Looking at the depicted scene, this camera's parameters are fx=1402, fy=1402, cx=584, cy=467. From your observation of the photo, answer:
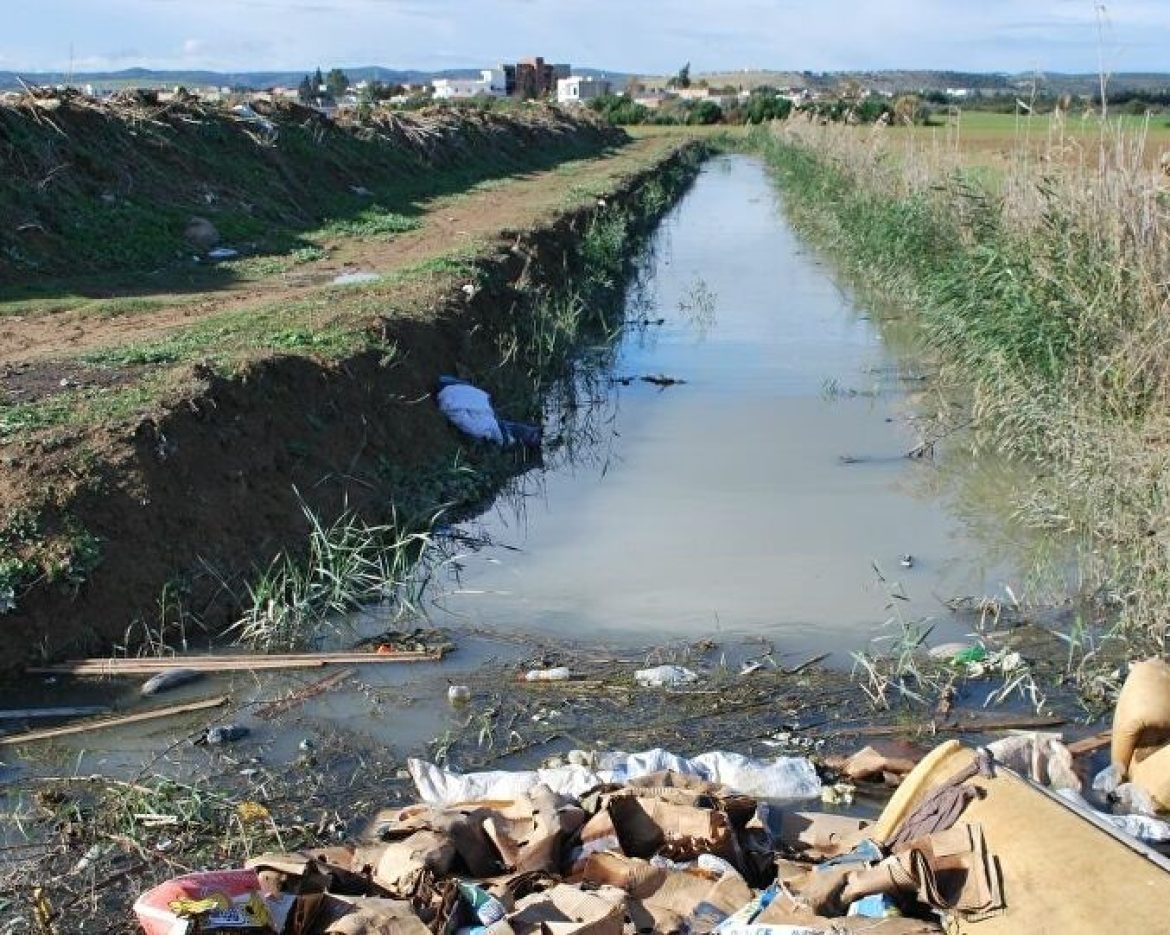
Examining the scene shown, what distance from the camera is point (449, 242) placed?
1509cm

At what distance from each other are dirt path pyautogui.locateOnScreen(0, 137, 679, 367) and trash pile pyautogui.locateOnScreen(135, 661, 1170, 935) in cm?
550

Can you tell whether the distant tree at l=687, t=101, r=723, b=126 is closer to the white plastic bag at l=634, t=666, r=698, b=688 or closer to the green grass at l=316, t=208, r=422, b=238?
the green grass at l=316, t=208, r=422, b=238

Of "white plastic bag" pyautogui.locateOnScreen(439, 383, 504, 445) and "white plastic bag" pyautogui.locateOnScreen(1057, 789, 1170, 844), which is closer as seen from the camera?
"white plastic bag" pyautogui.locateOnScreen(1057, 789, 1170, 844)

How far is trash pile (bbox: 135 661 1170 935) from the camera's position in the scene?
3242mm

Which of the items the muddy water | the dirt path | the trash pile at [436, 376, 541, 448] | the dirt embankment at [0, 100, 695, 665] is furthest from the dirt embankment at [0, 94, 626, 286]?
the muddy water

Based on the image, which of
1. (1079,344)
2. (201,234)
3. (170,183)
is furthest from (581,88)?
(1079,344)

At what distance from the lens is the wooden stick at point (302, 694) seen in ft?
16.9

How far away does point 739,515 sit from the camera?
25.3 feet

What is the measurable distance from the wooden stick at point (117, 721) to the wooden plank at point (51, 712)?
0.09 m

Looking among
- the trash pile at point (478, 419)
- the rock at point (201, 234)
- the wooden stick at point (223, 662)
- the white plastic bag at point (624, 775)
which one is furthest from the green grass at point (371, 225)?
the white plastic bag at point (624, 775)

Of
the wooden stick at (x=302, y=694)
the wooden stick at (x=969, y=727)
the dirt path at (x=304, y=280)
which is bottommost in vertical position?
the wooden stick at (x=969, y=727)

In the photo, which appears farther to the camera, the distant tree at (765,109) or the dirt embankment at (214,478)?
the distant tree at (765,109)

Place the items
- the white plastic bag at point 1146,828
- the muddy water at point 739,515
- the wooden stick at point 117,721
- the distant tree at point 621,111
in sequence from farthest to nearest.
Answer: the distant tree at point 621,111, the muddy water at point 739,515, the wooden stick at point 117,721, the white plastic bag at point 1146,828

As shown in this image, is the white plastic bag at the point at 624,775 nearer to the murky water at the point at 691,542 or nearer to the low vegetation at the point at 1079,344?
the murky water at the point at 691,542
